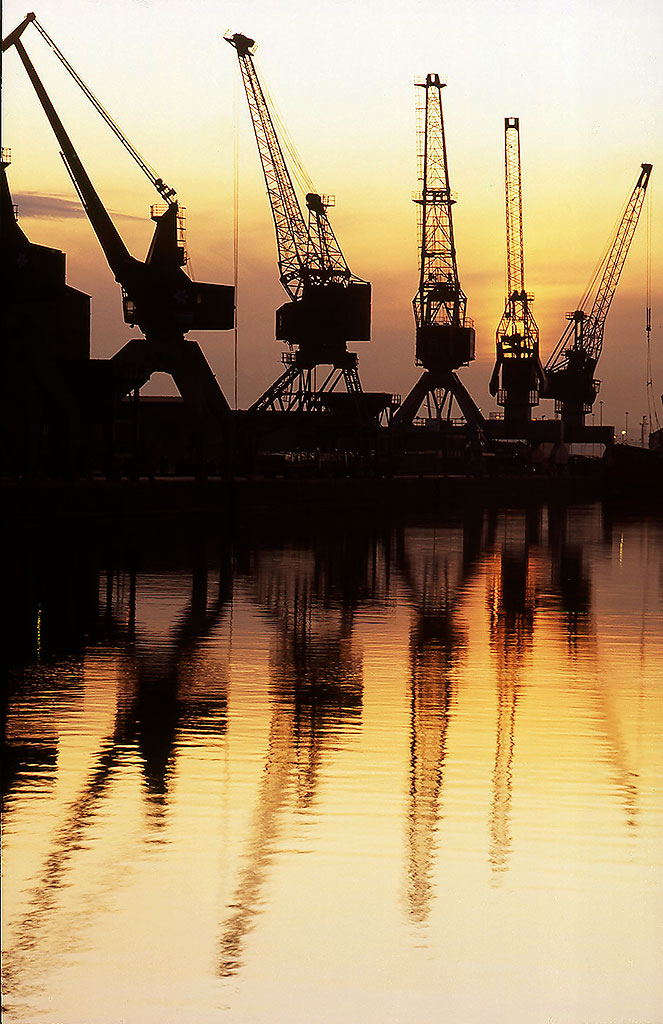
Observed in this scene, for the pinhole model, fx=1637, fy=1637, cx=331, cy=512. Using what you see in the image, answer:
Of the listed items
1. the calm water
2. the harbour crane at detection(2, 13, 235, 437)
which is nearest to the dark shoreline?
the harbour crane at detection(2, 13, 235, 437)

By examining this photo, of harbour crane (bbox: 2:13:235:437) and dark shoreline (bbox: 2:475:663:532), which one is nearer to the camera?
dark shoreline (bbox: 2:475:663:532)

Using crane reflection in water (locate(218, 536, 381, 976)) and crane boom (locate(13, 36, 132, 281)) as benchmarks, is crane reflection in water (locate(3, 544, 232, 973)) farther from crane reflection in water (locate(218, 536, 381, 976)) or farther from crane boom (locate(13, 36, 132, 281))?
crane boom (locate(13, 36, 132, 281))

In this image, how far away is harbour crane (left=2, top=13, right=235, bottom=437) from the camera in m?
93.3

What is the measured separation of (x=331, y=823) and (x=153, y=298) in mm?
83775

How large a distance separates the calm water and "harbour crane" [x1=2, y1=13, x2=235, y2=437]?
226ft

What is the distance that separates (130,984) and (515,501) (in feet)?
412

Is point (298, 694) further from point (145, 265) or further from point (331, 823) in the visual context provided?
point (145, 265)

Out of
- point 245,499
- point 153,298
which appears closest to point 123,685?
point 245,499

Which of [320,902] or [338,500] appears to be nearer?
[320,902]

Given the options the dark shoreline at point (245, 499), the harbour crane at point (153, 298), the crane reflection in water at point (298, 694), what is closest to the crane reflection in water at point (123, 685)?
the crane reflection in water at point (298, 694)

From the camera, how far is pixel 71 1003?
7398mm

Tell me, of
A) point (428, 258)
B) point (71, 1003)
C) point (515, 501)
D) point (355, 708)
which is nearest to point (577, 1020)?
point (71, 1003)

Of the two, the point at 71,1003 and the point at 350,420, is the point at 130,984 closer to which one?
the point at 71,1003

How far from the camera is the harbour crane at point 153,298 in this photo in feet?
306
